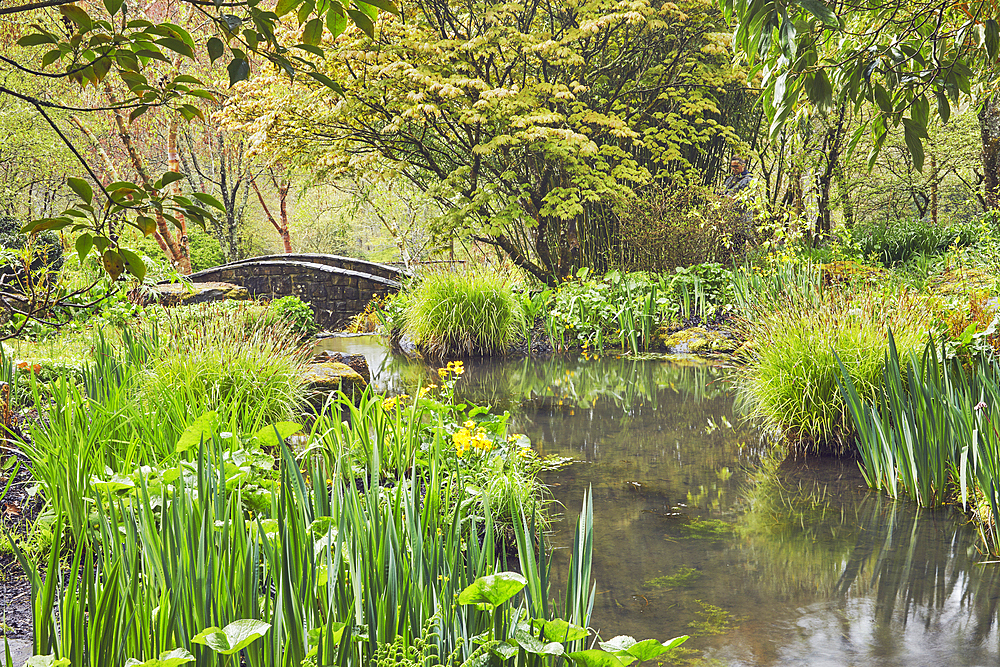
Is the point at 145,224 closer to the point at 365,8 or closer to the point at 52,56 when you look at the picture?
the point at 52,56

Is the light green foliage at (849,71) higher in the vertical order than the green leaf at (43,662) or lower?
higher

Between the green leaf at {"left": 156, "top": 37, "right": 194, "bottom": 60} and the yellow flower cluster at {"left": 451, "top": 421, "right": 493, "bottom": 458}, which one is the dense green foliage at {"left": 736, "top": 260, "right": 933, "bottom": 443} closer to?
the yellow flower cluster at {"left": 451, "top": 421, "right": 493, "bottom": 458}

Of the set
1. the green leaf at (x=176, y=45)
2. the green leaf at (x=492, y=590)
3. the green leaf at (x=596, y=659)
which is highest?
the green leaf at (x=176, y=45)

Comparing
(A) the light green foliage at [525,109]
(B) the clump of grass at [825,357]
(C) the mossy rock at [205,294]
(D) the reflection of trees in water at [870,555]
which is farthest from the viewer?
(C) the mossy rock at [205,294]

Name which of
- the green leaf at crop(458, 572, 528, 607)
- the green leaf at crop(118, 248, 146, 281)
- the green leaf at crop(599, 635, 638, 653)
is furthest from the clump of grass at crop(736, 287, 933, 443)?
the green leaf at crop(118, 248, 146, 281)

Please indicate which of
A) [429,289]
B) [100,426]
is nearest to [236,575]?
[100,426]

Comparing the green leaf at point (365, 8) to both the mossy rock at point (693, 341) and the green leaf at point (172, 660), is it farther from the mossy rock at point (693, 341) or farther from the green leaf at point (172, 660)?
the mossy rock at point (693, 341)

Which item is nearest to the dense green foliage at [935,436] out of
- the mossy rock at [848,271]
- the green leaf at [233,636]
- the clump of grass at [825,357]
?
the clump of grass at [825,357]

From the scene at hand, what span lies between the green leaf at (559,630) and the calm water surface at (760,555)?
2.75ft

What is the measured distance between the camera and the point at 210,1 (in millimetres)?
1291

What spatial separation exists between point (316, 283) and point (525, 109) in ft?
19.5

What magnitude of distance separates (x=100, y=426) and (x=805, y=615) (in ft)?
8.51

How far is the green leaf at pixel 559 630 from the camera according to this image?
1.49 meters

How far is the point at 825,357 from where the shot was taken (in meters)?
3.92
